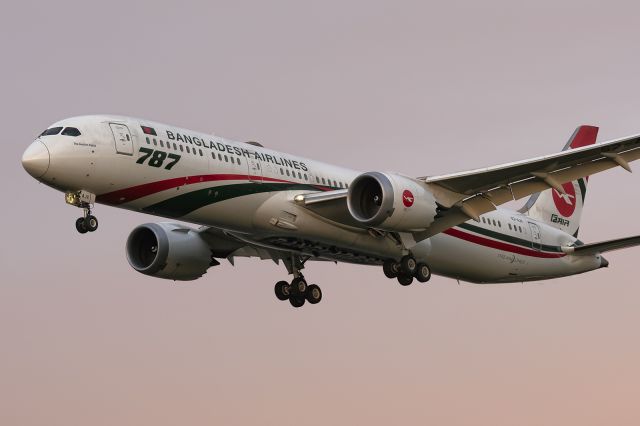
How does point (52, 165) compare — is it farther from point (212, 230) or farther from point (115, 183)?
point (212, 230)

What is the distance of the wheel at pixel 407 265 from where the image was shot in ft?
160

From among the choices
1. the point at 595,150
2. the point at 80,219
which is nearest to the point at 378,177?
the point at 595,150

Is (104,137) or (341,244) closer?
(104,137)

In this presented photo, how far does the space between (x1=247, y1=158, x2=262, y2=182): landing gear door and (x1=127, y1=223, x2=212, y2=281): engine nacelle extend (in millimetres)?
7157

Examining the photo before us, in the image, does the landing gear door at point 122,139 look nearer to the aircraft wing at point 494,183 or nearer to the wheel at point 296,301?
the aircraft wing at point 494,183

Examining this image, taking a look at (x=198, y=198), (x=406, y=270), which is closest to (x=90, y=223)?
(x=198, y=198)

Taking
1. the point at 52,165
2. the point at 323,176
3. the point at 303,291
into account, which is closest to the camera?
the point at 52,165

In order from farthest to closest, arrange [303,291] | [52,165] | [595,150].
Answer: [303,291] < [595,150] < [52,165]

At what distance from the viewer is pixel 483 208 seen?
4834cm

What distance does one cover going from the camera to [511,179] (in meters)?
47.2

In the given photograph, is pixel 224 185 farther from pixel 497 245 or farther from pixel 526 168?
pixel 497 245

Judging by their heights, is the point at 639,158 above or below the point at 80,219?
above

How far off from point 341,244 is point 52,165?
10914 millimetres

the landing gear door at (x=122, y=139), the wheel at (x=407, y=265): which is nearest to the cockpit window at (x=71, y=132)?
the landing gear door at (x=122, y=139)
